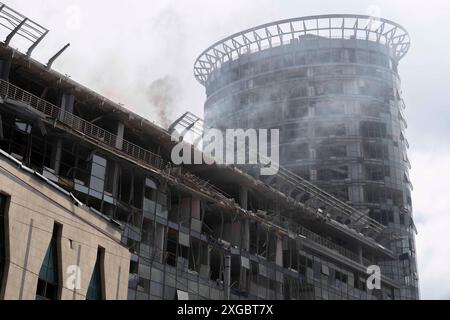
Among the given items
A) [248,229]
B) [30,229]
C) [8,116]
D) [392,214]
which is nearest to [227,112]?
[392,214]

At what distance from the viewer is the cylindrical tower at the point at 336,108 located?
9688 centimetres

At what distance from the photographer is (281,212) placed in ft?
221

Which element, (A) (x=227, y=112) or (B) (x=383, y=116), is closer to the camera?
(B) (x=383, y=116)

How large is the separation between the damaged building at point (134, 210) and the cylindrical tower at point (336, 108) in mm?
28440

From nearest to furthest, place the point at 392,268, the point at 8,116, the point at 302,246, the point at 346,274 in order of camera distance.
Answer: the point at 8,116 → the point at 302,246 → the point at 346,274 → the point at 392,268

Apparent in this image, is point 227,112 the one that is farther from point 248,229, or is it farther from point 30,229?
point 30,229

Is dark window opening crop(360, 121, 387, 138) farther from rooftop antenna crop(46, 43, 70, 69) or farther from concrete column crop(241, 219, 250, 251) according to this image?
rooftop antenna crop(46, 43, 70, 69)

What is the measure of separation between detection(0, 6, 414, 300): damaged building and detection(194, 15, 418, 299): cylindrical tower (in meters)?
28.4

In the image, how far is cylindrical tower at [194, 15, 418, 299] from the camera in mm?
96875

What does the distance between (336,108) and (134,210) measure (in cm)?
5943

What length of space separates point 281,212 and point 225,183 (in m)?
8.27

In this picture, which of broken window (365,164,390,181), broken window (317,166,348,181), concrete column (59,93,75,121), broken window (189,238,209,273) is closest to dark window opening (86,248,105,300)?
concrete column (59,93,75,121)

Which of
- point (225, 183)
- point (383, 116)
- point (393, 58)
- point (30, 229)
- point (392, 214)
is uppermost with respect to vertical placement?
point (393, 58)

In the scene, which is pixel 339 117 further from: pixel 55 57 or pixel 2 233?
pixel 2 233
